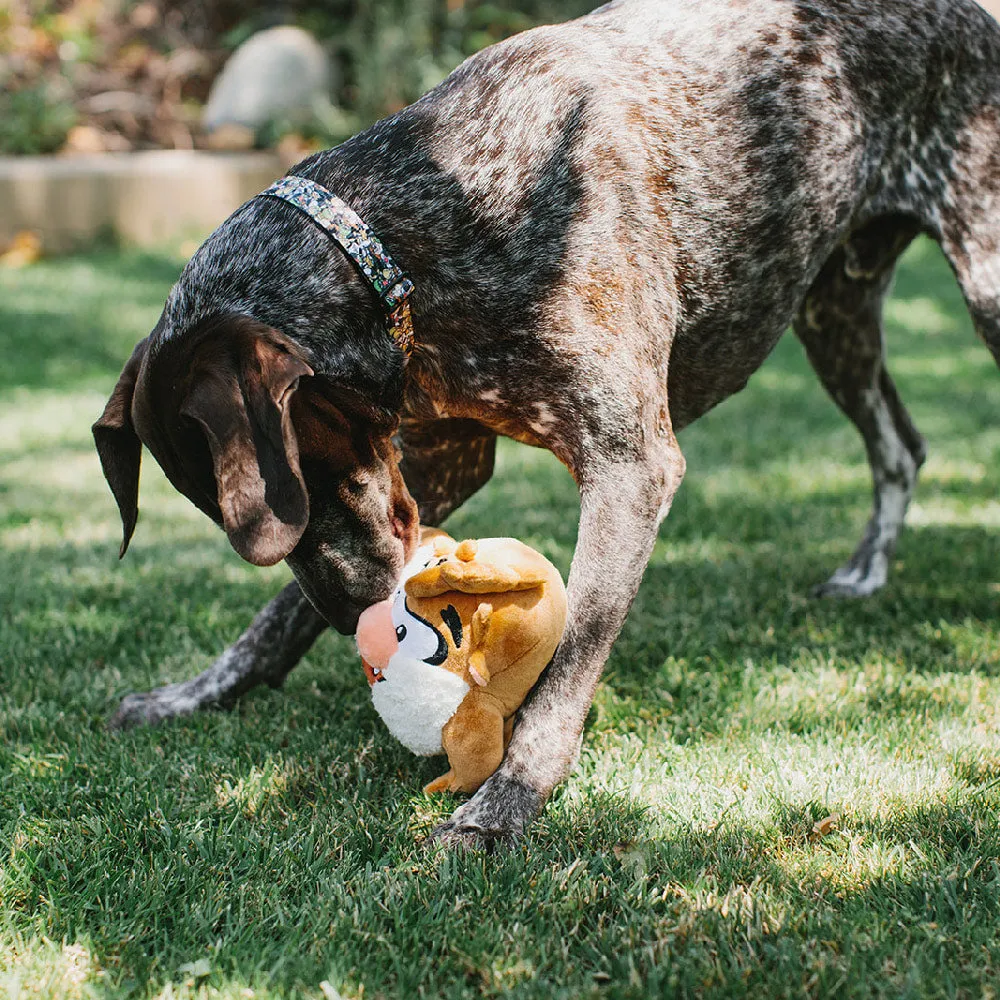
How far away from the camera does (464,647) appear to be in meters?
2.50

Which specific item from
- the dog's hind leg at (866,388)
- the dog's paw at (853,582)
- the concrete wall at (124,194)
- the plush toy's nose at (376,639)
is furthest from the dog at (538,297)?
the concrete wall at (124,194)

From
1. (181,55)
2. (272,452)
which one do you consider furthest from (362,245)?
(181,55)

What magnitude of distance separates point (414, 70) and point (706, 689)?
8.96m

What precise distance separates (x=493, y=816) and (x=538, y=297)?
44.3 inches

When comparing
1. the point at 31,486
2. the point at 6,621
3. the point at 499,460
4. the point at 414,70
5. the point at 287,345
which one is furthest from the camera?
the point at 414,70

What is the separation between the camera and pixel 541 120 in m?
2.74

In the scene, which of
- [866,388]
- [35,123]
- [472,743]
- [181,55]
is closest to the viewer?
[472,743]

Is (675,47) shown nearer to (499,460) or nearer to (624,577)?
(624,577)

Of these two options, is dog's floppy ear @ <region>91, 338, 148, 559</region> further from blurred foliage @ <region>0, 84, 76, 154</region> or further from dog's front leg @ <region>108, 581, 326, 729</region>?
blurred foliage @ <region>0, 84, 76, 154</region>

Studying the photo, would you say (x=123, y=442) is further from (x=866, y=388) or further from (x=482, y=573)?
(x=866, y=388)

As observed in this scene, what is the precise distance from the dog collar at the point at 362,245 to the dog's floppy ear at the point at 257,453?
368 millimetres

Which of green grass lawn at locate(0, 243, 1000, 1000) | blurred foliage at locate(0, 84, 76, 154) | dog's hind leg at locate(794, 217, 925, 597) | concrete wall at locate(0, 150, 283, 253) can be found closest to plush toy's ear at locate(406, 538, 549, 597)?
green grass lawn at locate(0, 243, 1000, 1000)

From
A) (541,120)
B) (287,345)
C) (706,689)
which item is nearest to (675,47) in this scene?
(541,120)

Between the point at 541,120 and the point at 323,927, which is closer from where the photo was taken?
the point at 323,927
